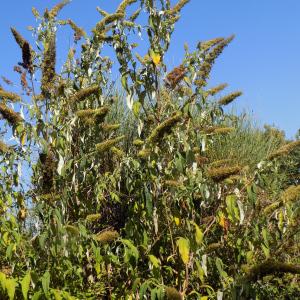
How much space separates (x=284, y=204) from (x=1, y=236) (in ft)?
5.85

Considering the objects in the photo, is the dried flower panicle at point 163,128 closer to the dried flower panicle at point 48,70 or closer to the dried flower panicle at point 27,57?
the dried flower panicle at point 48,70

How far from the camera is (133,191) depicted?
389cm

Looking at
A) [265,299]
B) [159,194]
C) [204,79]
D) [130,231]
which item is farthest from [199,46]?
[265,299]

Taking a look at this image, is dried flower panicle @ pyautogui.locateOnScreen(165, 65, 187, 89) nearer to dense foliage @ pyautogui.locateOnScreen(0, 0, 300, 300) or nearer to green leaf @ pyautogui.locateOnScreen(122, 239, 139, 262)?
dense foliage @ pyautogui.locateOnScreen(0, 0, 300, 300)

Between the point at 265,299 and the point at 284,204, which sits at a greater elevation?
the point at 284,204

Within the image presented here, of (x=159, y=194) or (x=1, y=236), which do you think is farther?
(x=159, y=194)

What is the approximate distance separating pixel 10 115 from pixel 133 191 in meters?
1.05

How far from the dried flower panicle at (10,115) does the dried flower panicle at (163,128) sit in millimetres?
825

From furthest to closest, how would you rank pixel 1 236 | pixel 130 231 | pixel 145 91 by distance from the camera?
1. pixel 145 91
2. pixel 130 231
3. pixel 1 236

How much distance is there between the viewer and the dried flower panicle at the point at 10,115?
131 inches

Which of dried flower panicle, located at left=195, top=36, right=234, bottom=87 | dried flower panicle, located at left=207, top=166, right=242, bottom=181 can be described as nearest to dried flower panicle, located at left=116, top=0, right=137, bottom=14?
dried flower panicle, located at left=195, top=36, right=234, bottom=87

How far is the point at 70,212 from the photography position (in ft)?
13.7

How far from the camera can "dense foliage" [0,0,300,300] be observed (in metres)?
3.34

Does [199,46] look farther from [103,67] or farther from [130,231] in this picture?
[130,231]
